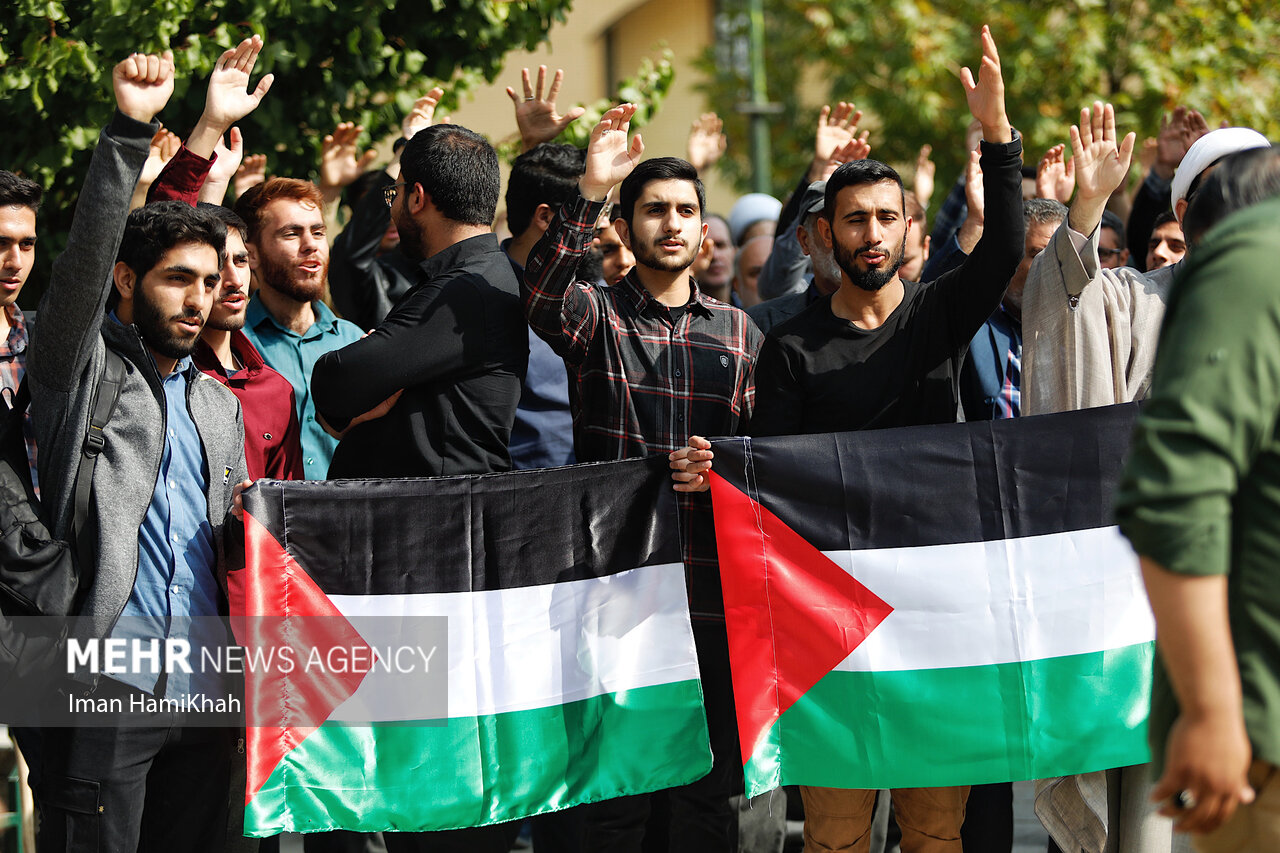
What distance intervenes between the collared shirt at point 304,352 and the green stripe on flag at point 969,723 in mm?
2053

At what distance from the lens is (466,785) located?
4324mm

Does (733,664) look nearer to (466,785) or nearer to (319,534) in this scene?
(466,785)

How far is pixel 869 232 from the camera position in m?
4.63

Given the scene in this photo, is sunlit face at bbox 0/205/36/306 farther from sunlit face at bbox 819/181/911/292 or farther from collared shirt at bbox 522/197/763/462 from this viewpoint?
sunlit face at bbox 819/181/911/292

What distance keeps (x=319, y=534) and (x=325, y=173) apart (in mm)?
2606

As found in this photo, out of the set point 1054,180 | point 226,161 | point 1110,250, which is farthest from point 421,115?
point 1110,250

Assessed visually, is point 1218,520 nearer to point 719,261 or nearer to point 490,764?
point 490,764

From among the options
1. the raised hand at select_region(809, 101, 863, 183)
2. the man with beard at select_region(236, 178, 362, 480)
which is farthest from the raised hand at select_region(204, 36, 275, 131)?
the raised hand at select_region(809, 101, 863, 183)

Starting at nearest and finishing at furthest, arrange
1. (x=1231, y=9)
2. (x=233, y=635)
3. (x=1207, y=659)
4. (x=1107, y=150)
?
(x=1207, y=659) → (x=233, y=635) → (x=1107, y=150) → (x=1231, y=9)

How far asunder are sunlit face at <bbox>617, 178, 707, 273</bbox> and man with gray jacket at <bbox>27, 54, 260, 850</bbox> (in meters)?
1.35

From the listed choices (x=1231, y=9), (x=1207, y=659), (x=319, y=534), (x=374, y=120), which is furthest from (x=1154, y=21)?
(x=1207, y=659)

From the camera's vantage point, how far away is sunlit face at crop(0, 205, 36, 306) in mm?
4277

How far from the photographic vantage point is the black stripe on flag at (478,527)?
4348mm

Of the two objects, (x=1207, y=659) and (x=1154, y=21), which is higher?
(x=1154, y=21)
